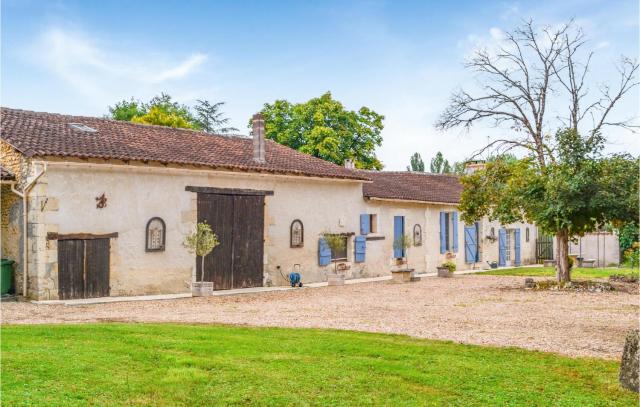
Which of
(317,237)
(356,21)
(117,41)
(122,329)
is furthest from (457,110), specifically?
(122,329)

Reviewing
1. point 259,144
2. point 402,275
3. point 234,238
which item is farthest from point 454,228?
point 234,238

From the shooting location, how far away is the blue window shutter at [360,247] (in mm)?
22406

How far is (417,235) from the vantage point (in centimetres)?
2512

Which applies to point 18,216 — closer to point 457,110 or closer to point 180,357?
point 180,357

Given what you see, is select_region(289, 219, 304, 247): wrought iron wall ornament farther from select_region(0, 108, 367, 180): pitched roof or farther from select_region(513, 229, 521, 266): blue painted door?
select_region(513, 229, 521, 266): blue painted door

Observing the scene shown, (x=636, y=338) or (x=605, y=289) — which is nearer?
(x=636, y=338)

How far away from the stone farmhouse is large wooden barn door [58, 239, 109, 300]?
23 millimetres

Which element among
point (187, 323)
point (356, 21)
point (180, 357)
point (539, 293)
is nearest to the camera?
point (180, 357)

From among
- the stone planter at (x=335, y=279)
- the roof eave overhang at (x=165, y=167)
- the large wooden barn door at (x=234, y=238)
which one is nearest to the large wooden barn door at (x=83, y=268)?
the roof eave overhang at (x=165, y=167)

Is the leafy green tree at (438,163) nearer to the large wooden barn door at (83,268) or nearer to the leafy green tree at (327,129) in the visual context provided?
the leafy green tree at (327,129)

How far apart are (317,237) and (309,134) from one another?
17796 mm

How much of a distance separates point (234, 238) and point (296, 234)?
2442mm

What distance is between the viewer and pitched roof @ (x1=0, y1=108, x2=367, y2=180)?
597 inches

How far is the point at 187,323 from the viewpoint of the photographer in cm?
1086
